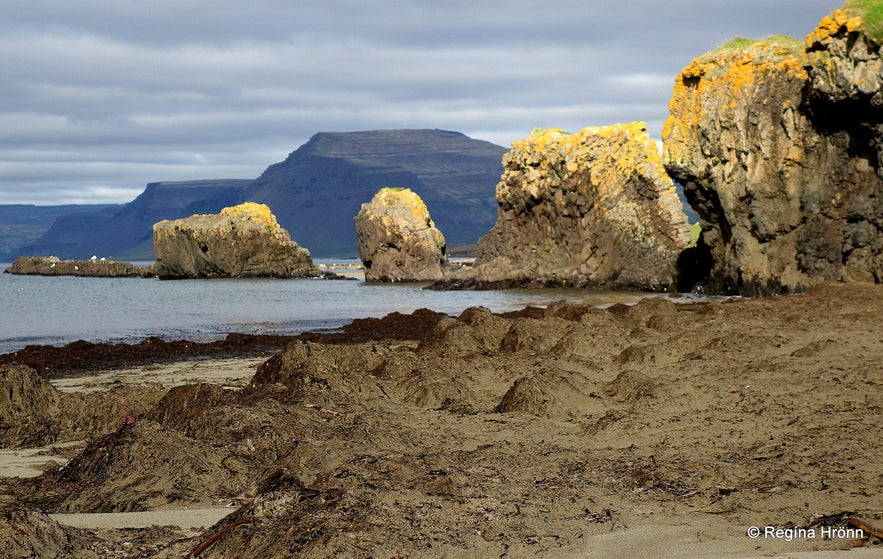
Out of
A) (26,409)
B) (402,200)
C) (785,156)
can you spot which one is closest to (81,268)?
(402,200)

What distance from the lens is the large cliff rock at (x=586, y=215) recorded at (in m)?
58.3

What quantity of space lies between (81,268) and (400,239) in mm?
64422

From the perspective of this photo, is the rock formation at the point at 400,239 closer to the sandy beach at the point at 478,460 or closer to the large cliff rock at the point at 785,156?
the large cliff rock at the point at 785,156

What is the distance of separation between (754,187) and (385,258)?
148 feet

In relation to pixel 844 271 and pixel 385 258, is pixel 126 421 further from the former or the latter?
pixel 385 258

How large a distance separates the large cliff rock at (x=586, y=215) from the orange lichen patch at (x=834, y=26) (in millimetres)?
22084

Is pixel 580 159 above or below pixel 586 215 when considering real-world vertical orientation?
above

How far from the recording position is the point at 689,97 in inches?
1794

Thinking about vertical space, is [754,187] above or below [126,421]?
above

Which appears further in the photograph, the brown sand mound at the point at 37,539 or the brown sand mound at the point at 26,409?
the brown sand mound at the point at 26,409

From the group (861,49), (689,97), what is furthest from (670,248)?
(861,49)

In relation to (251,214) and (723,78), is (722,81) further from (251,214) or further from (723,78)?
(251,214)

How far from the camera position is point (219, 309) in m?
47.0

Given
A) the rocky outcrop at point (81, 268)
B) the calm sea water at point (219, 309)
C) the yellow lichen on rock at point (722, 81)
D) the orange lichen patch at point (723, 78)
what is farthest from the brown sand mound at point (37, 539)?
the rocky outcrop at point (81, 268)
